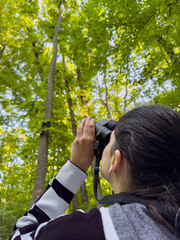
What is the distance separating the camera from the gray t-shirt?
0.52m

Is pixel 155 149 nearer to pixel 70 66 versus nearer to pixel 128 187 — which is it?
pixel 128 187

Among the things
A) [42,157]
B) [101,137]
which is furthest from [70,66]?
[101,137]

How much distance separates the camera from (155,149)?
74 centimetres

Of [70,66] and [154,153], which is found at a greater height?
[70,66]

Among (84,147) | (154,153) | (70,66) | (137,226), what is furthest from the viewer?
(70,66)

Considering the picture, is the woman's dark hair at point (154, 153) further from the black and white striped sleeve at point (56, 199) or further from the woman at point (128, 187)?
the black and white striped sleeve at point (56, 199)

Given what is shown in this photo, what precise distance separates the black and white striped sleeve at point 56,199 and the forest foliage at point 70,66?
2.21 metres

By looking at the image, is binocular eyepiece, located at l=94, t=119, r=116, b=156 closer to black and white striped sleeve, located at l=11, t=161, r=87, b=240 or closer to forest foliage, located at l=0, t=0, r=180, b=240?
black and white striped sleeve, located at l=11, t=161, r=87, b=240

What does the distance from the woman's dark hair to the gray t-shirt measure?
108 millimetres

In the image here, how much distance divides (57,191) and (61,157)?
7.00 metres

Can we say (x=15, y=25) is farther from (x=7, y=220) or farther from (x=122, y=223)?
(x=122, y=223)

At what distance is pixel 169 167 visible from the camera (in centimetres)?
74

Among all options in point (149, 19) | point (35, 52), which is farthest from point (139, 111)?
point (35, 52)

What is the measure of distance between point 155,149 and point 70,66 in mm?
10950
